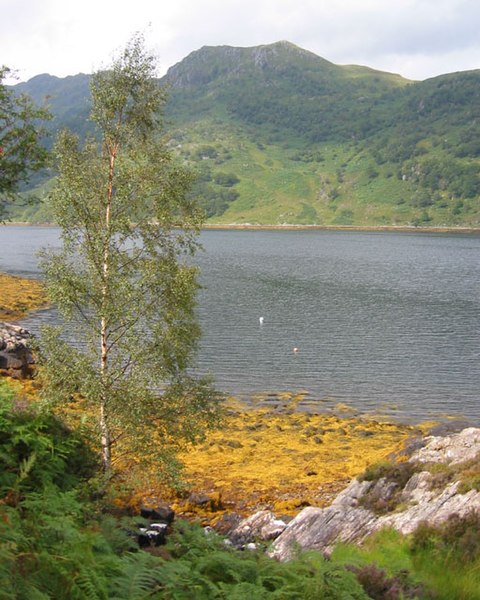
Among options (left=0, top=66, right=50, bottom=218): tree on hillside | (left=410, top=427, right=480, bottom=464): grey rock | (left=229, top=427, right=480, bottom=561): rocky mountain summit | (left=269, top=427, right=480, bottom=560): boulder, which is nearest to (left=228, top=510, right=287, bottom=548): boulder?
(left=229, top=427, right=480, bottom=561): rocky mountain summit

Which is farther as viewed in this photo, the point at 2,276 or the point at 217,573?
the point at 2,276

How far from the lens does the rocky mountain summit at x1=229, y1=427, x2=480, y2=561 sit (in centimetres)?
1684

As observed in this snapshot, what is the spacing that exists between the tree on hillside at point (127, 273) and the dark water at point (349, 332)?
615 inches

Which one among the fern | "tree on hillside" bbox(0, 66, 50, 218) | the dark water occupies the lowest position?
the dark water

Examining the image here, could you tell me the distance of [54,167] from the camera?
74.4ft

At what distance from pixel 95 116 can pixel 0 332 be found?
A: 30802 mm

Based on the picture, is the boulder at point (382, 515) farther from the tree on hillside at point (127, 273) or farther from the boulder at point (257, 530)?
the tree on hillside at point (127, 273)

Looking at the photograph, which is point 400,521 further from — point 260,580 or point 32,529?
point 32,529

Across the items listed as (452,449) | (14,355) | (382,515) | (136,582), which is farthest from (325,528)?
(14,355)

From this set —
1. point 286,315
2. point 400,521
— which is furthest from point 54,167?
point 286,315

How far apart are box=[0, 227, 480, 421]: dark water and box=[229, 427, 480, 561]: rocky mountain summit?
18.0 meters

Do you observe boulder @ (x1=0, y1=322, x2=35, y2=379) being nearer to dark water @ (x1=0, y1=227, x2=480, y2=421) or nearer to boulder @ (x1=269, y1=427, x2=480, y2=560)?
dark water @ (x1=0, y1=227, x2=480, y2=421)

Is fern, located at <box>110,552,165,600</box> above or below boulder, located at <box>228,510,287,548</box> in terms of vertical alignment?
above

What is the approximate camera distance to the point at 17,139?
2227 centimetres
